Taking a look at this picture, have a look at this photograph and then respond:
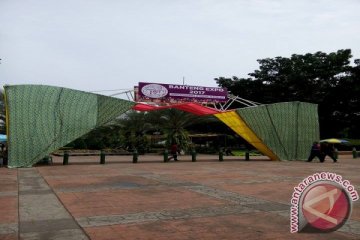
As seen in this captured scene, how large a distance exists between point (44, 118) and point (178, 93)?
11360 mm

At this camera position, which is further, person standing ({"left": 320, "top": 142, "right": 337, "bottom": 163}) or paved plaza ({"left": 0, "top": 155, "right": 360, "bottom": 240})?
person standing ({"left": 320, "top": 142, "right": 337, "bottom": 163})

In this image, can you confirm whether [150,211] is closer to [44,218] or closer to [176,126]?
[44,218]

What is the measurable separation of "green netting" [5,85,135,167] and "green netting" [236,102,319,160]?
30.5ft

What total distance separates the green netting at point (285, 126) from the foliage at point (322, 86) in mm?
16048

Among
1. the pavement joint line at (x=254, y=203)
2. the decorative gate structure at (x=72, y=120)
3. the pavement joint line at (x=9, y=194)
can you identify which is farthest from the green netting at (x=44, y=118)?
the pavement joint line at (x=254, y=203)

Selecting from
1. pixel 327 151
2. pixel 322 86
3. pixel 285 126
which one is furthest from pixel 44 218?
pixel 322 86

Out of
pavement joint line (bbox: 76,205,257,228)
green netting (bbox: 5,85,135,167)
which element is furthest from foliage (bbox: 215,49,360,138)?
pavement joint line (bbox: 76,205,257,228)

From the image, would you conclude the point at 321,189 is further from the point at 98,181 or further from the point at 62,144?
the point at 62,144

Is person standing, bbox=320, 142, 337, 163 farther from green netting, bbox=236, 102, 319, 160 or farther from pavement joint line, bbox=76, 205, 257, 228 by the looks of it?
pavement joint line, bbox=76, 205, 257, 228

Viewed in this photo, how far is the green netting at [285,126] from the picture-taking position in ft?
85.4

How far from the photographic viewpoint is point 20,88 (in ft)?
68.9

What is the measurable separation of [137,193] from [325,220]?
5562 mm

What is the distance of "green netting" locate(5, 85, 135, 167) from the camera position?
20719mm

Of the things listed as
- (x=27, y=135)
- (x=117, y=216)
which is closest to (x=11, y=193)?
(x=117, y=216)
